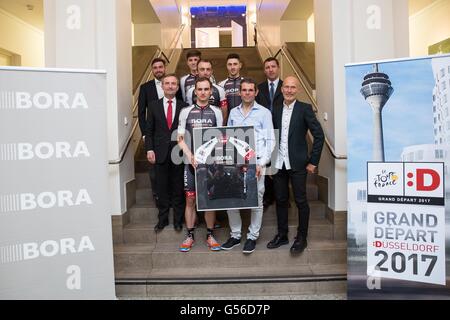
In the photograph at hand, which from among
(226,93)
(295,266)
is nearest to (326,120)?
(226,93)

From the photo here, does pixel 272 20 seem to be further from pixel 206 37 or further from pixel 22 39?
pixel 206 37

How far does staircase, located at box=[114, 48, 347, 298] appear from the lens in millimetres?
3062

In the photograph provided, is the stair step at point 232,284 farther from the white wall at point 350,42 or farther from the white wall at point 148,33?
the white wall at point 148,33

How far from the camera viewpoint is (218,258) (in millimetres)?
3260

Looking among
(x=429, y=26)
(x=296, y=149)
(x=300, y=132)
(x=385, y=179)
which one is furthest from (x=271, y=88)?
(x=429, y=26)

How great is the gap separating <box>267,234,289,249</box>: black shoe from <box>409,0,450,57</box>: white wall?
205 inches

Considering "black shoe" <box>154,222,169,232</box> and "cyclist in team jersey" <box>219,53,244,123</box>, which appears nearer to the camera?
"black shoe" <box>154,222,169,232</box>

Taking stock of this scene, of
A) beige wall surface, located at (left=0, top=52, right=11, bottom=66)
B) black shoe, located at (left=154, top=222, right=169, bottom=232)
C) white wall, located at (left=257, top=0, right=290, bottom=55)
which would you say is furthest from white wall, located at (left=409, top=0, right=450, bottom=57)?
beige wall surface, located at (left=0, top=52, right=11, bottom=66)

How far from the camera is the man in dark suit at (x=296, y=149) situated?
3.17m

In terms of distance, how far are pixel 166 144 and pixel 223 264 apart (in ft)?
4.25

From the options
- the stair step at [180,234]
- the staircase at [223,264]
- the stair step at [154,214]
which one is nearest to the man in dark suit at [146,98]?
the stair step at [154,214]

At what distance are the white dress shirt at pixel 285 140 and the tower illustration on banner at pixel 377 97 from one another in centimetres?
72

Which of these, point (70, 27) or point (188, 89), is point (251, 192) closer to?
point (188, 89)

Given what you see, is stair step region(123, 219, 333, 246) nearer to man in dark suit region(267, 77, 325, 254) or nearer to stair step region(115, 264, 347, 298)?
man in dark suit region(267, 77, 325, 254)
